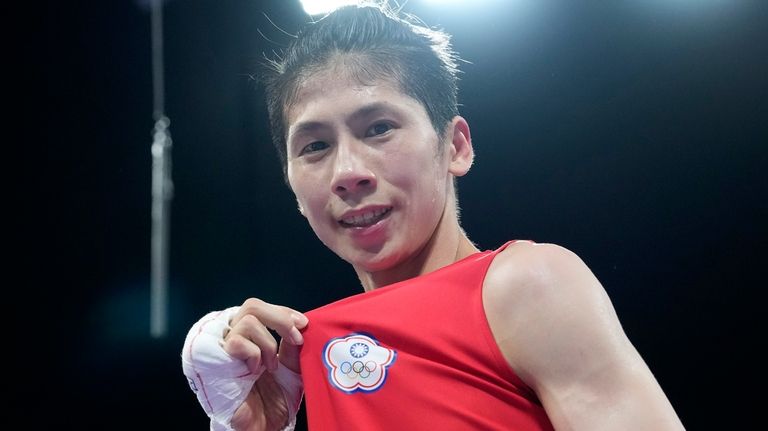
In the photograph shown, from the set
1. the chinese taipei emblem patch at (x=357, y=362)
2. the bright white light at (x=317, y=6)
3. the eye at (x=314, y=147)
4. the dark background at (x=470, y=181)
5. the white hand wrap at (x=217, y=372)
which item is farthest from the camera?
the dark background at (x=470, y=181)

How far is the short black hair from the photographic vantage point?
1.18m

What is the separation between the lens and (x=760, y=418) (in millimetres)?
3789

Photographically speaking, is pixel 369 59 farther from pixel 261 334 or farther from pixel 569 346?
pixel 569 346

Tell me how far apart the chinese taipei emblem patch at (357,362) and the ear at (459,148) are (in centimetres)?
42

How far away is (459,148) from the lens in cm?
128

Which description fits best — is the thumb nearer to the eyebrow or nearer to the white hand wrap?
the white hand wrap

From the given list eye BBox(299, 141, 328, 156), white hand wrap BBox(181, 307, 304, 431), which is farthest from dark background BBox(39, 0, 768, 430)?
white hand wrap BBox(181, 307, 304, 431)

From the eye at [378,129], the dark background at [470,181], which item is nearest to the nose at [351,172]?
the eye at [378,129]

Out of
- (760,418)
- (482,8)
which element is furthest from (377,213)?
(760,418)

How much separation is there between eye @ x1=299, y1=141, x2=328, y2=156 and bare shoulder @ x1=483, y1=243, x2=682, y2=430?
40cm

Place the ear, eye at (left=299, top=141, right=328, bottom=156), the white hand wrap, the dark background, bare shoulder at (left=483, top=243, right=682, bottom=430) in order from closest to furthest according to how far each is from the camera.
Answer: bare shoulder at (left=483, top=243, right=682, bottom=430) < the white hand wrap < eye at (left=299, top=141, right=328, bottom=156) < the ear < the dark background

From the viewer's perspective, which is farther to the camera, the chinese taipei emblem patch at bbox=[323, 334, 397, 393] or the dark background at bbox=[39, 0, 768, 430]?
the dark background at bbox=[39, 0, 768, 430]

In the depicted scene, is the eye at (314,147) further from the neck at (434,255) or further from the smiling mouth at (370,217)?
the neck at (434,255)

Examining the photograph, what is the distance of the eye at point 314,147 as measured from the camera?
114 cm
